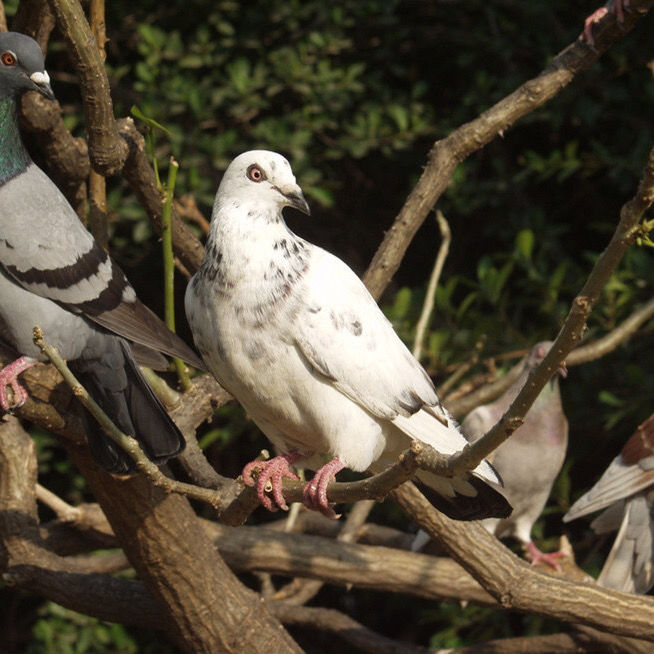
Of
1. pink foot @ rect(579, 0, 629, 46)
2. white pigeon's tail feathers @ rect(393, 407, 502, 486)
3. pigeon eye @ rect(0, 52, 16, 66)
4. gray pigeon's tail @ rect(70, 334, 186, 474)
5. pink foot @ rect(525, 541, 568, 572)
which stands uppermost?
pink foot @ rect(579, 0, 629, 46)

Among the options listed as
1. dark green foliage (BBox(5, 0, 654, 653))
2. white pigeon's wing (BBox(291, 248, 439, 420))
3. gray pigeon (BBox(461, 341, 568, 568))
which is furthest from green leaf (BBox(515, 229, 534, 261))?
white pigeon's wing (BBox(291, 248, 439, 420))

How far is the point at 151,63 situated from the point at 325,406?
2.60 metres

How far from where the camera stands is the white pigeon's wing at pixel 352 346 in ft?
8.15

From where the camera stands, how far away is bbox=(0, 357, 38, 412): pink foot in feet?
8.90

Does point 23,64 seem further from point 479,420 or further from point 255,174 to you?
point 479,420

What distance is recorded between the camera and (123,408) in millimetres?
2990

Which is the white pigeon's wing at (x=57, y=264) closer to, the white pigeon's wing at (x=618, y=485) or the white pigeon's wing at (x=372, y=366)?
the white pigeon's wing at (x=372, y=366)

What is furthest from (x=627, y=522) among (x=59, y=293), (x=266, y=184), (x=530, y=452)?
(x=59, y=293)

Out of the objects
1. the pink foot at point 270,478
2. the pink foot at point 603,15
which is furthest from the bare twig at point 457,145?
the pink foot at point 270,478

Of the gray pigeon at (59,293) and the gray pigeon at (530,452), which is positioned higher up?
the gray pigeon at (59,293)

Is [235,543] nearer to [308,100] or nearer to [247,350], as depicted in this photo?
[247,350]

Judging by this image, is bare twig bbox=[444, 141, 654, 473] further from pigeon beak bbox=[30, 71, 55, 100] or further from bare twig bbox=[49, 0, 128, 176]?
pigeon beak bbox=[30, 71, 55, 100]

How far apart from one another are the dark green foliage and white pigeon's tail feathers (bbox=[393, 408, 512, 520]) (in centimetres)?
171

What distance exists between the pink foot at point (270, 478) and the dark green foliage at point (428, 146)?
2.00 metres
